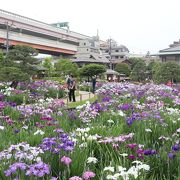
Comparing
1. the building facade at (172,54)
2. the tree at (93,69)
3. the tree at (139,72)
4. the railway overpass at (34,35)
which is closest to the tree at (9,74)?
the tree at (93,69)

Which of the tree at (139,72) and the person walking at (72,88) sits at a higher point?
the tree at (139,72)

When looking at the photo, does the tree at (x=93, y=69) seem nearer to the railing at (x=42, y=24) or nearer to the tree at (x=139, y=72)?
the tree at (x=139, y=72)

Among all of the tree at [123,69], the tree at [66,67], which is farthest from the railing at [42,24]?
the tree at [123,69]

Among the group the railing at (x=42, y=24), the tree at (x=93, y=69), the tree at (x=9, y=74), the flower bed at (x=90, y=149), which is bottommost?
the flower bed at (x=90, y=149)

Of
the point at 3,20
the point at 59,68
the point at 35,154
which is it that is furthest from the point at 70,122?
the point at 3,20

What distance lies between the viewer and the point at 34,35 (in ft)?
210

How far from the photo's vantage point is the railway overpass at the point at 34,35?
4980 cm

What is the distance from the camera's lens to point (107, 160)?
3658mm

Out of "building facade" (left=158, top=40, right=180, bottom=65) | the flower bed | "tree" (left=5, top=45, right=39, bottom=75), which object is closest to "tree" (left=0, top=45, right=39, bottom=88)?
"tree" (left=5, top=45, right=39, bottom=75)

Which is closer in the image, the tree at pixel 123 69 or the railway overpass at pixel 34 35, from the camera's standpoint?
the railway overpass at pixel 34 35

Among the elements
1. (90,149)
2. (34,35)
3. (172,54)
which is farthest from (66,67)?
(90,149)

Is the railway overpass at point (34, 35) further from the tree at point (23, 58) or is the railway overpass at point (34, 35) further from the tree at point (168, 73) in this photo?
the tree at point (23, 58)

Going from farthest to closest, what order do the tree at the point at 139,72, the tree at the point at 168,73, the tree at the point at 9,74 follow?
the tree at the point at 139,72 → the tree at the point at 168,73 → the tree at the point at 9,74

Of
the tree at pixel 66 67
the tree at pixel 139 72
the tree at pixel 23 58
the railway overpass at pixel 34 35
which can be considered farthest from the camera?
the tree at pixel 139 72
